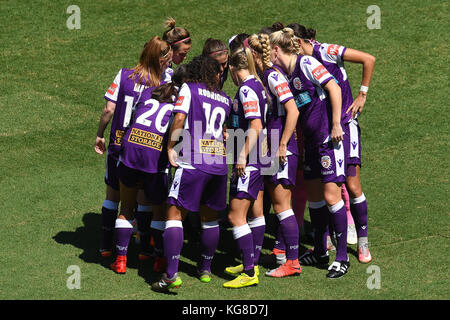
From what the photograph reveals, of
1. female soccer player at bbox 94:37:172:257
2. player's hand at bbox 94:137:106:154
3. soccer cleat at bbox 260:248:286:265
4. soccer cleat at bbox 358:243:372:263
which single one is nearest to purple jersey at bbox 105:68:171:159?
female soccer player at bbox 94:37:172:257

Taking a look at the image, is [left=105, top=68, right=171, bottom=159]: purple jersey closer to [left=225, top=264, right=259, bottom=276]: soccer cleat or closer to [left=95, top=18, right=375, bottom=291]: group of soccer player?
[left=95, top=18, right=375, bottom=291]: group of soccer player

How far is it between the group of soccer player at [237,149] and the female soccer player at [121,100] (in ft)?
0.04

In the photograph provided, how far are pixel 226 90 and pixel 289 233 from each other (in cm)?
496

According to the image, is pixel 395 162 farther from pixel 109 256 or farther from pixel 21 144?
pixel 21 144

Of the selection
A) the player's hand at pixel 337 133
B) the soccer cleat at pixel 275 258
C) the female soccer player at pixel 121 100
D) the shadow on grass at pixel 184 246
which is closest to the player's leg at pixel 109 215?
the female soccer player at pixel 121 100

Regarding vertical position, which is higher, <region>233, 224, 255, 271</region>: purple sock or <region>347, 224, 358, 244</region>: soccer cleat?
<region>233, 224, 255, 271</region>: purple sock

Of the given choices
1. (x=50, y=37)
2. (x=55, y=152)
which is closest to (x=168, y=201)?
(x=55, y=152)

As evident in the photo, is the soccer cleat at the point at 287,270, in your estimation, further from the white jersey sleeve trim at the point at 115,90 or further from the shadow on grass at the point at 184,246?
the white jersey sleeve trim at the point at 115,90

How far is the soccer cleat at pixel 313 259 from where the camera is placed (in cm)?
786

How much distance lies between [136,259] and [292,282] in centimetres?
170

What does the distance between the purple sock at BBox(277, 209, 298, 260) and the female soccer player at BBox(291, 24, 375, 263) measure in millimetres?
788

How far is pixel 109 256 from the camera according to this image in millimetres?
7965

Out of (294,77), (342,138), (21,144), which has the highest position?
(294,77)

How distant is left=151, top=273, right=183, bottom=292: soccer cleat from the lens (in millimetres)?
7020
